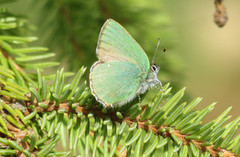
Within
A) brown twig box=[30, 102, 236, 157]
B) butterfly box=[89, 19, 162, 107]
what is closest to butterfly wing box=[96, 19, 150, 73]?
butterfly box=[89, 19, 162, 107]

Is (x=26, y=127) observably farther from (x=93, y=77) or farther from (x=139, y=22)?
(x=139, y=22)

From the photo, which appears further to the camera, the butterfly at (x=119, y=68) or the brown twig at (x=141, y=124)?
the butterfly at (x=119, y=68)

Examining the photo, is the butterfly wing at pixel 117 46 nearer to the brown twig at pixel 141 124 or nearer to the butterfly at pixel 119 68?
the butterfly at pixel 119 68

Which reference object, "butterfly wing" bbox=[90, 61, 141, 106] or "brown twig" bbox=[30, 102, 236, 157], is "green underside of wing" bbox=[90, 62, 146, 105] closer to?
"butterfly wing" bbox=[90, 61, 141, 106]

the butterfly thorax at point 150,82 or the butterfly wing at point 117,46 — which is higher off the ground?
the butterfly wing at point 117,46

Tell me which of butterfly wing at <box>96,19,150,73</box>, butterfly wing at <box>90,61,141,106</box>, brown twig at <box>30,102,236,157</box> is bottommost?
brown twig at <box>30,102,236,157</box>

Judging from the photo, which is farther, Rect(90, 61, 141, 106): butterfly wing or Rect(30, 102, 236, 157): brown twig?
Rect(90, 61, 141, 106): butterfly wing

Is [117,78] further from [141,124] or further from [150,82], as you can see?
[141,124]

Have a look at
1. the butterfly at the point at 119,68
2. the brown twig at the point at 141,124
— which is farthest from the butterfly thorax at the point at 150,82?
the brown twig at the point at 141,124
